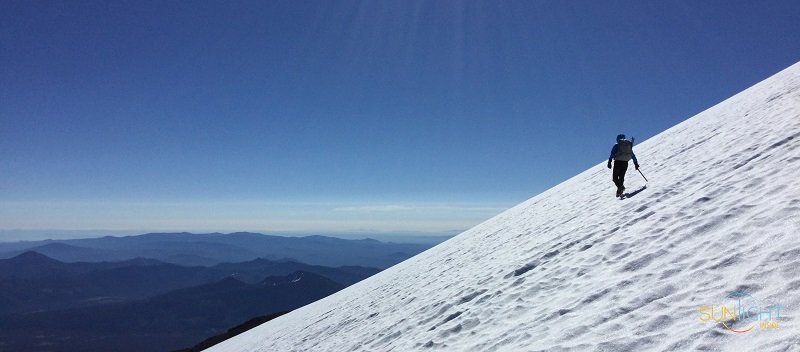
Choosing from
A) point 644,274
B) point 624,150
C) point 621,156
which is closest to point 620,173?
point 621,156

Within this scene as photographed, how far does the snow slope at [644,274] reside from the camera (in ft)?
14.7

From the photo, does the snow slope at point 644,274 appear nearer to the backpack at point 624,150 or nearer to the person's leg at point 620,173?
the person's leg at point 620,173

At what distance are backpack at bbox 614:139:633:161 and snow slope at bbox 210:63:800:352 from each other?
3.57 ft

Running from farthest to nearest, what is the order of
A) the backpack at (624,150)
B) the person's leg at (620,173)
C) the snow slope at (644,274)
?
the person's leg at (620,173)
the backpack at (624,150)
the snow slope at (644,274)

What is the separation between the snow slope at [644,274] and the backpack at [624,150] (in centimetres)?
109

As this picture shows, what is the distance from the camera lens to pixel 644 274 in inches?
235

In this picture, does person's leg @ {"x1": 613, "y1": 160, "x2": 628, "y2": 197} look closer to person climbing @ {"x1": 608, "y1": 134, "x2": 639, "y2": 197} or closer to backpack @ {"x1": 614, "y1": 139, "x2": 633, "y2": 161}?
person climbing @ {"x1": 608, "y1": 134, "x2": 639, "y2": 197}

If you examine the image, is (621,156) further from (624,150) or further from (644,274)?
(644,274)

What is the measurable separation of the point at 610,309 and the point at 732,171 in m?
6.33

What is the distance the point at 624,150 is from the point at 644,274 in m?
7.73

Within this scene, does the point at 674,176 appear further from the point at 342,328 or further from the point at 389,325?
the point at 342,328

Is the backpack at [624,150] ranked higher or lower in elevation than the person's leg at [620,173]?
higher

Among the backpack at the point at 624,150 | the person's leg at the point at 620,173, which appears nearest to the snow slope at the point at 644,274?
the person's leg at the point at 620,173

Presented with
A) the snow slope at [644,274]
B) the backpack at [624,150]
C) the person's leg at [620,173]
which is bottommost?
the snow slope at [644,274]
